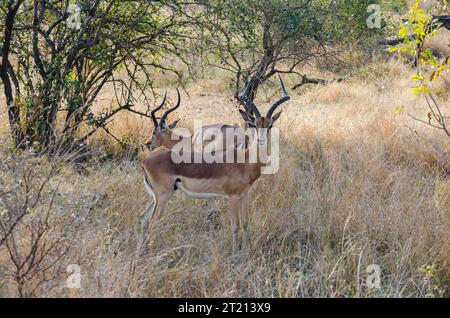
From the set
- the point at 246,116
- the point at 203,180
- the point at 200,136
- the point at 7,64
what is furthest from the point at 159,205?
the point at 7,64

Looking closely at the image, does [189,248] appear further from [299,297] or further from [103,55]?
[103,55]

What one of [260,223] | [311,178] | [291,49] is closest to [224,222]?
[260,223]

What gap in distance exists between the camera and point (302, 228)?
5324 millimetres

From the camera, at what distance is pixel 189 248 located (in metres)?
4.82

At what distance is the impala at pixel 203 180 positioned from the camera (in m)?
5.18

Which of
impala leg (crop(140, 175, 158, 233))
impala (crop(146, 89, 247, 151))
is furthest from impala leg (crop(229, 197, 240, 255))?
impala (crop(146, 89, 247, 151))

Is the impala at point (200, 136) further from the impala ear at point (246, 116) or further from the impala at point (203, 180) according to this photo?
the impala at point (203, 180)

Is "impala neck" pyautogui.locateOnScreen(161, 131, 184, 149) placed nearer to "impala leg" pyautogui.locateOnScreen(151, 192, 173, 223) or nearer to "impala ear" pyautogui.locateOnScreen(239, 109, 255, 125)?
"impala ear" pyautogui.locateOnScreen(239, 109, 255, 125)

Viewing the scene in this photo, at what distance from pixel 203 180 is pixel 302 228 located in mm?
987

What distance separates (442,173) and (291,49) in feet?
9.47

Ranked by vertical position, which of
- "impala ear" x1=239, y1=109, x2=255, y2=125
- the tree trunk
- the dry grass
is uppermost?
the tree trunk

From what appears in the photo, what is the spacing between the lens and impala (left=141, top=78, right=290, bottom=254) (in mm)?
5184

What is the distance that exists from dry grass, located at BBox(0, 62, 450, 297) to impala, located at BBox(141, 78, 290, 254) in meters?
0.17

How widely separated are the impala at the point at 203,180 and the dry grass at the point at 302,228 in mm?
172
